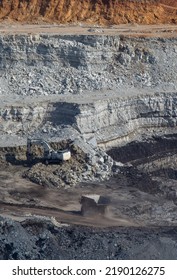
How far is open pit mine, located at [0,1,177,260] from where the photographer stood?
86.4ft

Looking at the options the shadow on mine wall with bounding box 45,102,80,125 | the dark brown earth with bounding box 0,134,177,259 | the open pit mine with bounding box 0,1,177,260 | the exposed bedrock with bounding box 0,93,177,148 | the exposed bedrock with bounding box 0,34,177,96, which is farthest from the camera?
the exposed bedrock with bounding box 0,34,177,96

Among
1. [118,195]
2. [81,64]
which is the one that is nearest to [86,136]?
[118,195]

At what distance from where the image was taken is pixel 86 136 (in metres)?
38.1

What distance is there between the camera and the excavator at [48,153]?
1367 inches

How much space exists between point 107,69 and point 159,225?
14.4 metres

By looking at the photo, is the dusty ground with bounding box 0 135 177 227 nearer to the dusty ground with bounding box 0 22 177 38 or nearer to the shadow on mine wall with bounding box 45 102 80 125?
the shadow on mine wall with bounding box 45 102 80 125

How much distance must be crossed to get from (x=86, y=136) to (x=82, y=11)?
48.0 feet

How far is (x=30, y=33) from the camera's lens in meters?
43.4

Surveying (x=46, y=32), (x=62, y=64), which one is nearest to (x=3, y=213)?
(x=62, y=64)

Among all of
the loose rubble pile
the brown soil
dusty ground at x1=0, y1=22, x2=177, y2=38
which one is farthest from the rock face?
the brown soil

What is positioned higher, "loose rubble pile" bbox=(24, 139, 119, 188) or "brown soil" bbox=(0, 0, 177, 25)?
"brown soil" bbox=(0, 0, 177, 25)

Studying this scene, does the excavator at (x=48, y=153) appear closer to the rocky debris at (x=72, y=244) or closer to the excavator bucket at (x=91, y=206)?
the excavator bucket at (x=91, y=206)

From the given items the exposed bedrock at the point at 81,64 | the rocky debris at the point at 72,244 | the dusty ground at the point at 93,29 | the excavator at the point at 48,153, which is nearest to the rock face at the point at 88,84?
the exposed bedrock at the point at 81,64

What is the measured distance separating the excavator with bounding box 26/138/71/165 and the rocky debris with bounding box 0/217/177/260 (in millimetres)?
7889
